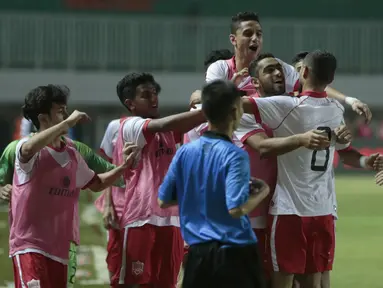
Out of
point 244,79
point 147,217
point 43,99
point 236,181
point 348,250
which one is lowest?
point 348,250

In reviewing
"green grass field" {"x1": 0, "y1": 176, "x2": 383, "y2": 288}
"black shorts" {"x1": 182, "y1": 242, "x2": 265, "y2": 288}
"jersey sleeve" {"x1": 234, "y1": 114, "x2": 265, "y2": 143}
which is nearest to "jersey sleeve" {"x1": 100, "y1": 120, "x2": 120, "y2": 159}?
"green grass field" {"x1": 0, "y1": 176, "x2": 383, "y2": 288}

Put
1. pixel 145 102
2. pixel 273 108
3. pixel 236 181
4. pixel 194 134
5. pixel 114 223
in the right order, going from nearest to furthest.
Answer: pixel 236 181, pixel 273 108, pixel 145 102, pixel 114 223, pixel 194 134

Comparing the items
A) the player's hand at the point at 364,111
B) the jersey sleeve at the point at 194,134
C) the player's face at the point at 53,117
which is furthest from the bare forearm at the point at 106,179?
the player's hand at the point at 364,111

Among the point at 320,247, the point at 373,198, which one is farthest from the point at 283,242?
the point at 373,198

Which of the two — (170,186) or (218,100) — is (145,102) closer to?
(170,186)

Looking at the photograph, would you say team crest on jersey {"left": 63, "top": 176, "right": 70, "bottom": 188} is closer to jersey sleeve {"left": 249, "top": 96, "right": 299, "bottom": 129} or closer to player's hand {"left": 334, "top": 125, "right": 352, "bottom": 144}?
jersey sleeve {"left": 249, "top": 96, "right": 299, "bottom": 129}

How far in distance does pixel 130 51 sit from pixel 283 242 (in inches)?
877

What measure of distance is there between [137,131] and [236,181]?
200 centimetres

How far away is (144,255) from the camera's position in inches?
269

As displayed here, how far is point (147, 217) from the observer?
6.85 m

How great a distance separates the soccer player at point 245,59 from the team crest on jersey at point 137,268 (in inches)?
57.6

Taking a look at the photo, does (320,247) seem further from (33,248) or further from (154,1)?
(154,1)

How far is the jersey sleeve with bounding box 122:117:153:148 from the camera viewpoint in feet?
21.8

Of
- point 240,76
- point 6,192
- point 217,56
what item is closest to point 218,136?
point 240,76
